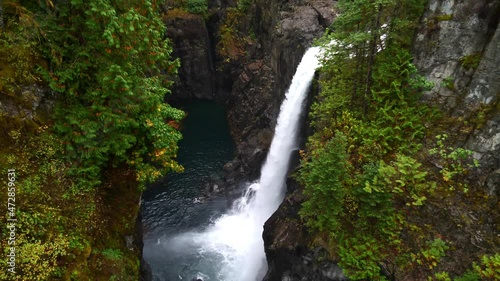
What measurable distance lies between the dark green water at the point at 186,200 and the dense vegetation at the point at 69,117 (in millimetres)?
11137

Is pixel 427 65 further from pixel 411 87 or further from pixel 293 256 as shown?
pixel 293 256

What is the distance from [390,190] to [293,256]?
6.05 meters

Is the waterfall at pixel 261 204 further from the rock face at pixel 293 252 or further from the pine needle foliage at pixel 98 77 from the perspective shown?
the pine needle foliage at pixel 98 77

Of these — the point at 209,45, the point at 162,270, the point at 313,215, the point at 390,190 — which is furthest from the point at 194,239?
the point at 209,45

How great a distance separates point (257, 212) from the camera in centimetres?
2800

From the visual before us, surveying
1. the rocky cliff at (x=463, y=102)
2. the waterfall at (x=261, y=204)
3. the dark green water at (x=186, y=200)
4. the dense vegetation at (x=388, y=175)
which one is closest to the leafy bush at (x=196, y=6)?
the dark green water at (x=186, y=200)

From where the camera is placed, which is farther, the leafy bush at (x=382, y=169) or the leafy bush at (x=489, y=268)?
the leafy bush at (x=382, y=169)

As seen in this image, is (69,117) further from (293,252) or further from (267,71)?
(267,71)

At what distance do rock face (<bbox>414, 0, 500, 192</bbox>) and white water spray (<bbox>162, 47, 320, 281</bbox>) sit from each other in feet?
30.3

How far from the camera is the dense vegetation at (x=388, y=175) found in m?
12.2

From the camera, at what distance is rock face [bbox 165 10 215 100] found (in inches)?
1779

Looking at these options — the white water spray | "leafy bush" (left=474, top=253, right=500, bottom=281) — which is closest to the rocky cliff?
"leafy bush" (left=474, top=253, right=500, bottom=281)

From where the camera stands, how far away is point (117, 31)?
37.1ft

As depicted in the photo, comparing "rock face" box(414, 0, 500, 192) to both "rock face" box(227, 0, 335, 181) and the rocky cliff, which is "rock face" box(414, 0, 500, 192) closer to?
the rocky cliff
